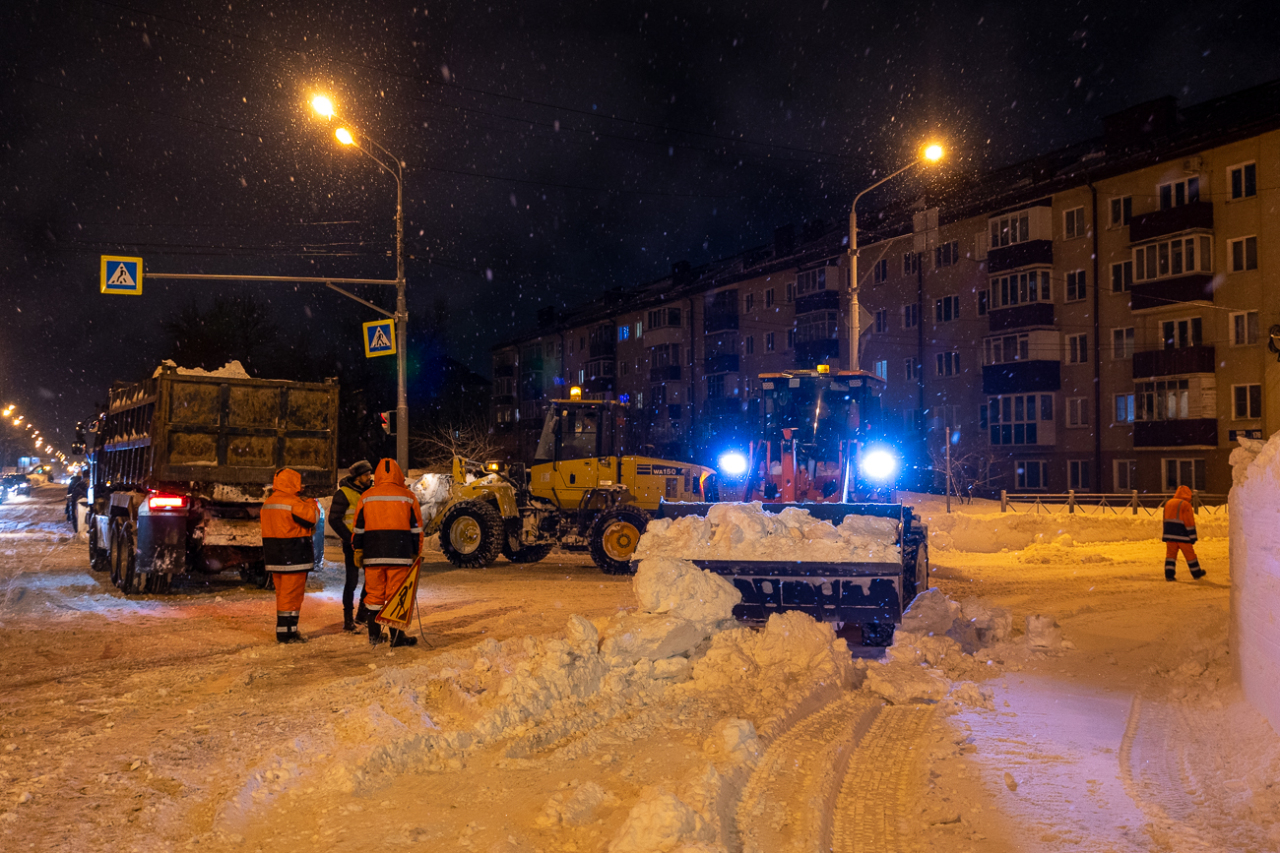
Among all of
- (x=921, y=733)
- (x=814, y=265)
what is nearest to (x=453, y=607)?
(x=921, y=733)

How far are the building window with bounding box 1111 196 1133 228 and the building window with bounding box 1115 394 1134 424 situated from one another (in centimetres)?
631

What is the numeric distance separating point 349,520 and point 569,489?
18.1 ft

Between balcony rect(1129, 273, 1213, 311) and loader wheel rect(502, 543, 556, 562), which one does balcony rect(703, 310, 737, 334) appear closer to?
balcony rect(1129, 273, 1213, 311)

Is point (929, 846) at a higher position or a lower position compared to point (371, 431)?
lower

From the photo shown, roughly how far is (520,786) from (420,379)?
58052 mm

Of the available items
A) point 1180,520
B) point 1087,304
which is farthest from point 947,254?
point 1180,520

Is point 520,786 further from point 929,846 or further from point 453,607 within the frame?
point 453,607

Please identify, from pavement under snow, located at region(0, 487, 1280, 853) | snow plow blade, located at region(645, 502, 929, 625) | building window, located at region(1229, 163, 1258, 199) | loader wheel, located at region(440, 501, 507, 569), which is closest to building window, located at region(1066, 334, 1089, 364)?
building window, located at region(1229, 163, 1258, 199)

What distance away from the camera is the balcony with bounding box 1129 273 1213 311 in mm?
30891

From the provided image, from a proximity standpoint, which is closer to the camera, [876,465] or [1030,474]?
[876,465]

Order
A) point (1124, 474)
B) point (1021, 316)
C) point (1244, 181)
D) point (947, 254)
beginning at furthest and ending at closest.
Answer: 1. point (947, 254)
2. point (1021, 316)
3. point (1124, 474)
4. point (1244, 181)

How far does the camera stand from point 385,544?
8.65 metres

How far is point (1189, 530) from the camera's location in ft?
46.6

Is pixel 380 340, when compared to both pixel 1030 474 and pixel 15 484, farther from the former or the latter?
pixel 15 484
